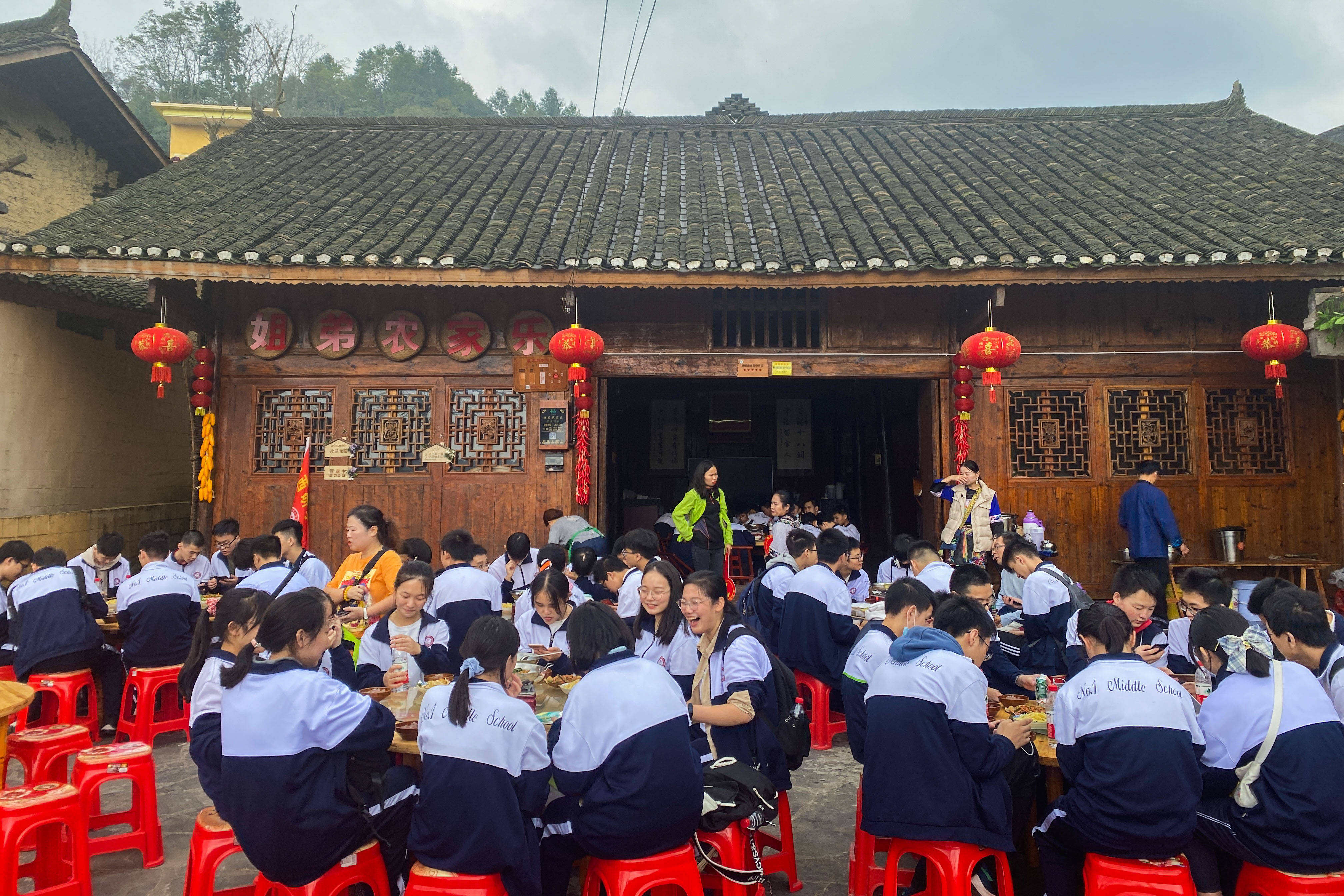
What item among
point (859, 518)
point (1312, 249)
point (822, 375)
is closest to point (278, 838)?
point (822, 375)

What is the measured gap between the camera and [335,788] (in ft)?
9.42

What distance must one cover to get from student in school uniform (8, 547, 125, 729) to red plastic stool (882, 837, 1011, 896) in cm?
528

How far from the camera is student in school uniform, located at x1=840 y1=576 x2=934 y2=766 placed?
3.62 m

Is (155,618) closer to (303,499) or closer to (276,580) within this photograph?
(276,580)

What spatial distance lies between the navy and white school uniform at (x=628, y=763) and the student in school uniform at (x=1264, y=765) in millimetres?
1952

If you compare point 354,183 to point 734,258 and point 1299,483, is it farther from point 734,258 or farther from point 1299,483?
point 1299,483

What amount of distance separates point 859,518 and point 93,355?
11.1 metres

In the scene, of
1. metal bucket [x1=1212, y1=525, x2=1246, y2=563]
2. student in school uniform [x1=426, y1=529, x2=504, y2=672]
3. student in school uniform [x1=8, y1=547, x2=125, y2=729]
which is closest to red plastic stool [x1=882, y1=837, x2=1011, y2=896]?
student in school uniform [x1=426, y1=529, x2=504, y2=672]

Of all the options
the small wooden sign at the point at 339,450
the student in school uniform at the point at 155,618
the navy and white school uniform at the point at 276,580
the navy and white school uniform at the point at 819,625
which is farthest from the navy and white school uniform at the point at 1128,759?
the small wooden sign at the point at 339,450

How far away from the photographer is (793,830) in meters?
4.38

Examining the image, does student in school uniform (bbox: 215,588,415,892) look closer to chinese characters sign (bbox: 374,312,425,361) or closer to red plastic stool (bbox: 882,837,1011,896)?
red plastic stool (bbox: 882,837,1011,896)

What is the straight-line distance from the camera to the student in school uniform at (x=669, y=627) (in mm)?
3809

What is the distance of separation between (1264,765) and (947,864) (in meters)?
1.17

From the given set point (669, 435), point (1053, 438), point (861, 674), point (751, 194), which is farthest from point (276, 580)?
point (669, 435)
